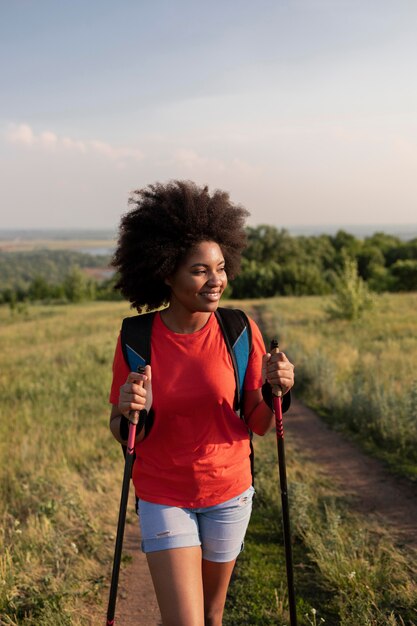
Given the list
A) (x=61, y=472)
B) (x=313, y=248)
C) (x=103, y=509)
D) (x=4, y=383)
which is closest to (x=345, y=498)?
(x=103, y=509)

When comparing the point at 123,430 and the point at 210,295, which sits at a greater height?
the point at 210,295

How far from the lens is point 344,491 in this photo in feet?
22.0

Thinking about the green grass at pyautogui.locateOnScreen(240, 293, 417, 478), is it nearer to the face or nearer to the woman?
the woman

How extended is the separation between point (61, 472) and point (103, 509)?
1261 mm

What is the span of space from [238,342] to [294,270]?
195 feet

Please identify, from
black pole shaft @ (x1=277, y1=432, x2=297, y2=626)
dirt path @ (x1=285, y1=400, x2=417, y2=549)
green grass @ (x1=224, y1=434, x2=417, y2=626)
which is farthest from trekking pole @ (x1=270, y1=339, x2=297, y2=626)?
dirt path @ (x1=285, y1=400, x2=417, y2=549)

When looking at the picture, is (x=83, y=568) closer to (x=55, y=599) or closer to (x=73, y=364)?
(x=55, y=599)

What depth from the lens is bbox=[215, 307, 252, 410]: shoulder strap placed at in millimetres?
3074

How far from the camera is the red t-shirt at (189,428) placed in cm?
290

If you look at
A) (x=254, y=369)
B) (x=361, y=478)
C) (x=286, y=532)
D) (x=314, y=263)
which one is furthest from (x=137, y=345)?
(x=314, y=263)

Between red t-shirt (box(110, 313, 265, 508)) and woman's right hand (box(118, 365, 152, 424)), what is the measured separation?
13cm

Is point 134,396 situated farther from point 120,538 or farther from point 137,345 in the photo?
point 120,538

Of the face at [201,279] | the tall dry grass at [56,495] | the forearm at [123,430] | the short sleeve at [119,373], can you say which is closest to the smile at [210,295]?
the face at [201,279]

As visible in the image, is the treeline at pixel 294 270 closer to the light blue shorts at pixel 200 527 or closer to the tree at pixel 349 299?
the tree at pixel 349 299
